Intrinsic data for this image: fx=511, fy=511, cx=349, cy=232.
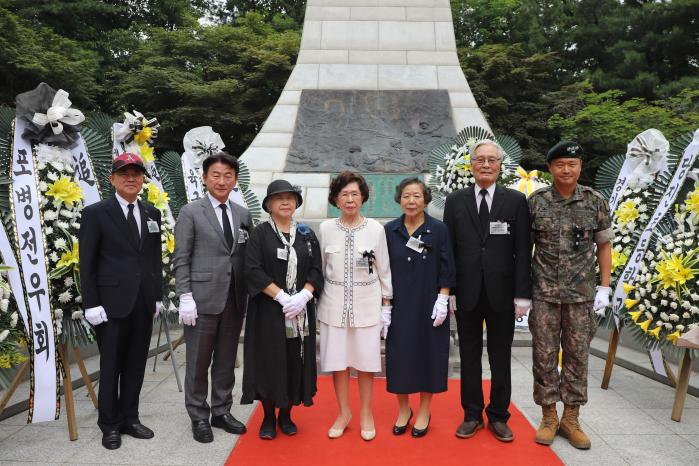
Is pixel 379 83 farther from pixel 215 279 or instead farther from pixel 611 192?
pixel 215 279

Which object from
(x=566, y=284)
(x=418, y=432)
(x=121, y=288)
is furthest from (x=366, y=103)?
(x=418, y=432)

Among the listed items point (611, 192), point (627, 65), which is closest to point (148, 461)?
point (611, 192)

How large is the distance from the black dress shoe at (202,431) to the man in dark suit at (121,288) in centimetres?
27

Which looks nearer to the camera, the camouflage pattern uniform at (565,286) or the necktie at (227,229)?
the camouflage pattern uniform at (565,286)

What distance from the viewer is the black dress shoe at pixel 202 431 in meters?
2.96

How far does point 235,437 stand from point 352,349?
88 cm

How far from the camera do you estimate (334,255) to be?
291 cm

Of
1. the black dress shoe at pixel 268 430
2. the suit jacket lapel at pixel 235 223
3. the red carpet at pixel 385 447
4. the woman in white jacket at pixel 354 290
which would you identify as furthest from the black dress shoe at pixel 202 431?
the suit jacket lapel at pixel 235 223

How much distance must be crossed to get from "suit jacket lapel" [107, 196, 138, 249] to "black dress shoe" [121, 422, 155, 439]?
108 centimetres

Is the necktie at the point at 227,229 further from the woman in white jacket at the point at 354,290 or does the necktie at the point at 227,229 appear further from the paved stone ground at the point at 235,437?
the paved stone ground at the point at 235,437

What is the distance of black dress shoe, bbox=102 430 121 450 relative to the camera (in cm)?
287

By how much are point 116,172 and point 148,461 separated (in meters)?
1.60

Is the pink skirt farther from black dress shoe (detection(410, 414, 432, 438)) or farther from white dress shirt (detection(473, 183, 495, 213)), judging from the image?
white dress shirt (detection(473, 183, 495, 213))

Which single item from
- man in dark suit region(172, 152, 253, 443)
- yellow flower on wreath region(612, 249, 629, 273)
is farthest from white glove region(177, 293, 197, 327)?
yellow flower on wreath region(612, 249, 629, 273)
